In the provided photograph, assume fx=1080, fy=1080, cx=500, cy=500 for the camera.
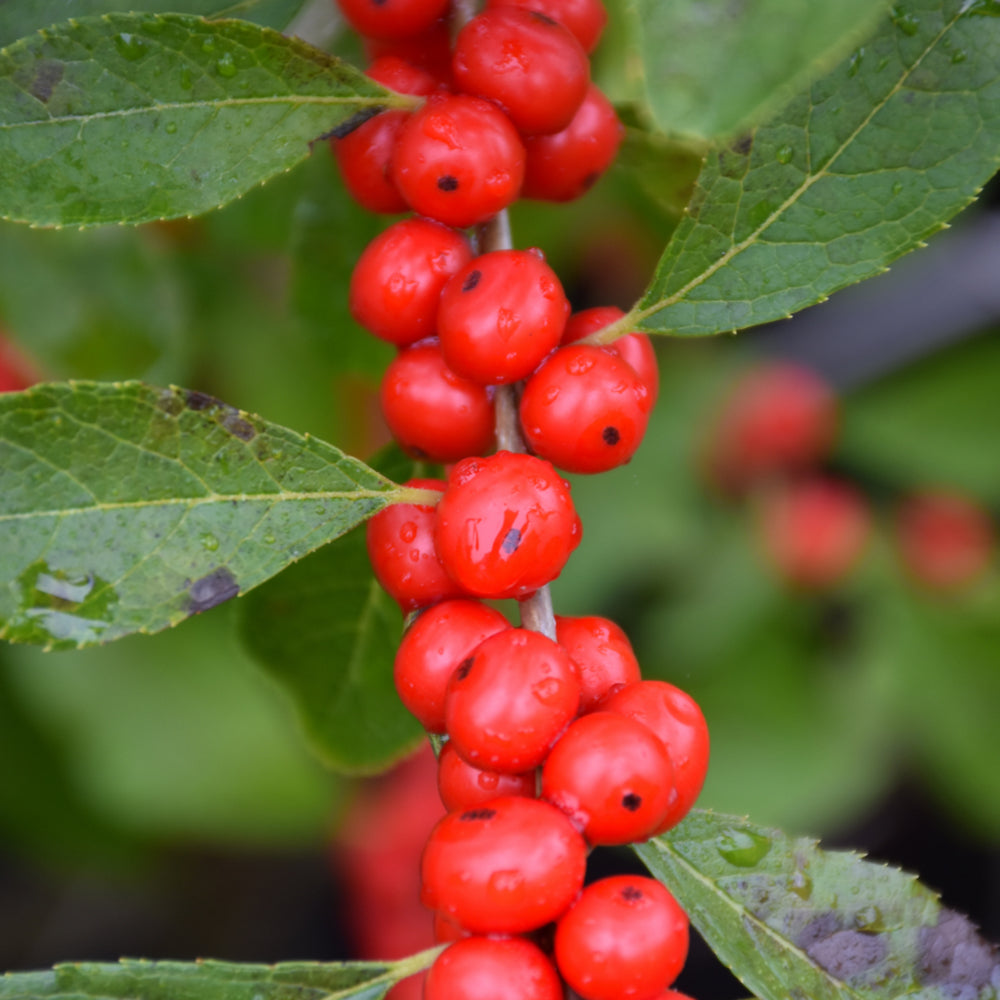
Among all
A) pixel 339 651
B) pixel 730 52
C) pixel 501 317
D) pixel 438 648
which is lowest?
pixel 339 651

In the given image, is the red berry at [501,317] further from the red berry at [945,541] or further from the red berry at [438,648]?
the red berry at [945,541]

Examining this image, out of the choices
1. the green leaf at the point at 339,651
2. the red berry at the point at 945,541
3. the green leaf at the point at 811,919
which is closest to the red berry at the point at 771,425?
the red berry at the point at 945,541

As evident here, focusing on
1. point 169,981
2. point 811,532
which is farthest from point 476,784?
point 811,532

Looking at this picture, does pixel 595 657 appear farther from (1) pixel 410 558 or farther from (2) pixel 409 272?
(2) pixel 409 272

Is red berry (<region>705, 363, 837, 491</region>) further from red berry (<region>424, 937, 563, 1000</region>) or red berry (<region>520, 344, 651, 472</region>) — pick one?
red berry (<region>424, 937, 563, 1000</region>)

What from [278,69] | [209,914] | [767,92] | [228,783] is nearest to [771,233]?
[767,92]

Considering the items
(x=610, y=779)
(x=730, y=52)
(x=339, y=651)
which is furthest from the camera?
(x=339, y=651)
